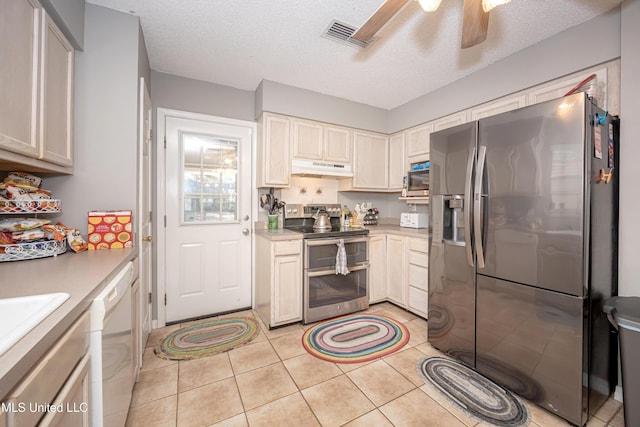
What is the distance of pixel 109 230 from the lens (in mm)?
1658

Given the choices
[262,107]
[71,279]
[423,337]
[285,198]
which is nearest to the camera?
[71,279]

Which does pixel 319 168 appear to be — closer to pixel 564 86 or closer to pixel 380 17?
pixel 380 17

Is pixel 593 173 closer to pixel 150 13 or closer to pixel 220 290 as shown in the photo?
pixel 150 13

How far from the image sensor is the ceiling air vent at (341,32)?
187 centimetres

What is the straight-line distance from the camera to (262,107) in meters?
2.71

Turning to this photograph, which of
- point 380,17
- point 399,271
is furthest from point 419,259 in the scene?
point 380,17

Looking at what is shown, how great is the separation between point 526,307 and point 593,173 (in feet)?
2.79

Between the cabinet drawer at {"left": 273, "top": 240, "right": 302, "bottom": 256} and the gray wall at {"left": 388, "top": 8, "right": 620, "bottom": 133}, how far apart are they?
2.05 m

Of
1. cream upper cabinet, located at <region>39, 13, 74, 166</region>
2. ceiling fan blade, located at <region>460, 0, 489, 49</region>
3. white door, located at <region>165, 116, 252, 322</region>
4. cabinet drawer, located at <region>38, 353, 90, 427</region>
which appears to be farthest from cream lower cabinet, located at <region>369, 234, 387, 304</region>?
cream upper cabinet, located at <region>39, 13, 74, 166</region>

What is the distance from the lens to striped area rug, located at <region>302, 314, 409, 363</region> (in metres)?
2.13

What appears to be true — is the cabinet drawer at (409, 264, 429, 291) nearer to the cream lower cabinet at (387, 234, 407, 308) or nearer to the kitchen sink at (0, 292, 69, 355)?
the cream lower cabinet at (387, 234, 407, 308)

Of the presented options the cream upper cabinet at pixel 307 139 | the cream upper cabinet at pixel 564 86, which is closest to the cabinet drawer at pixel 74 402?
the cream upper cabinet at pixel 307 139

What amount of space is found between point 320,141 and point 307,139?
0.17 metres

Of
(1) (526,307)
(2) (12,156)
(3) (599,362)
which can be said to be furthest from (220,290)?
(3) (599,362)
